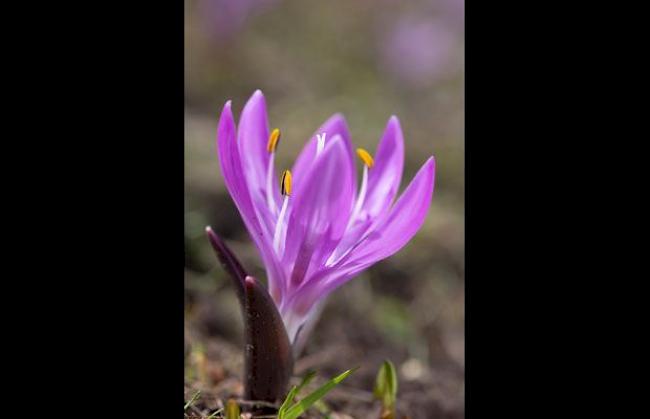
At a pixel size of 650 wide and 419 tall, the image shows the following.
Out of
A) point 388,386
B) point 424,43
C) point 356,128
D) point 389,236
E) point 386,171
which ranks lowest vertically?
point 388,386

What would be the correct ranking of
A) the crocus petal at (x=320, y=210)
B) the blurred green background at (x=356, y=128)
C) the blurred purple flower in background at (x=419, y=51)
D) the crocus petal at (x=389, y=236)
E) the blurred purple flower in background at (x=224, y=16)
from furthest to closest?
the blurred purple flower in background at (x=419, y=51)
the blurred purple flower in background at (x=224, y=16)
the blurred green background at (x=356, y=128)
the crocus petal at (x=389, y=236)
the crocus petal at (x=320, y=210)

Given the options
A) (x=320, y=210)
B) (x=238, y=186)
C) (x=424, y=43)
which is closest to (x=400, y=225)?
(x=320, y=210)

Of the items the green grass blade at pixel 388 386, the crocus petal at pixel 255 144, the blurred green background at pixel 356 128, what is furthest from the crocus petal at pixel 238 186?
the blurred green background at pixel 356 128

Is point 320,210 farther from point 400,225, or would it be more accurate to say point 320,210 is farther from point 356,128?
point 356,128

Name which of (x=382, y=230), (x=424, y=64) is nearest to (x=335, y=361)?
(x=382, y=230)

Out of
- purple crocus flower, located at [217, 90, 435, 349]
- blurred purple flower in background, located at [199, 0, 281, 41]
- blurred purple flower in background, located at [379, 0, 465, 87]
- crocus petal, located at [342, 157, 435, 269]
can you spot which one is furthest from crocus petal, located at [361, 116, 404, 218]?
blurred purple flower in background, located at [379, 0, 465, 87]

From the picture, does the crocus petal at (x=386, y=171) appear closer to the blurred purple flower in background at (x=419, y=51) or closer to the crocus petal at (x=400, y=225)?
the crocus petal at (x=400, y=225)
